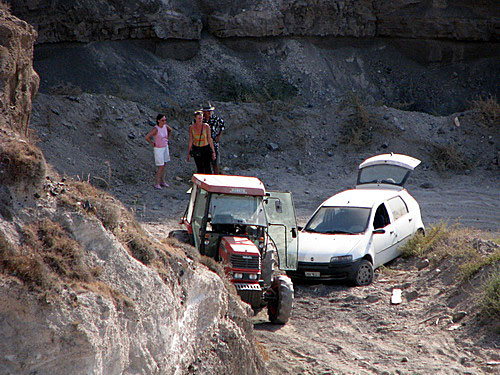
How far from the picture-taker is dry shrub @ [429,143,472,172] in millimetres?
22141

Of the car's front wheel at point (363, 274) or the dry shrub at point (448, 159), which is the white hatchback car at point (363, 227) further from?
the dry shrub at point (448, 159)

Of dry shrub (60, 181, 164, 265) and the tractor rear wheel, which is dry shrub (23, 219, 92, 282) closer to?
dry shrub (60, 181, 164, 265)

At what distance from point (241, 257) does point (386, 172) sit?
7.01m

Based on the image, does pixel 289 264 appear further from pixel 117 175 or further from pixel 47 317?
pixel 117 175

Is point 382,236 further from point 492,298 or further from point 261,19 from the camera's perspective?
point 261,19

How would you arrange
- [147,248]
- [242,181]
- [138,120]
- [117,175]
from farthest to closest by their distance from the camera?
[138,120], [117,175], [242,181], [147,248]

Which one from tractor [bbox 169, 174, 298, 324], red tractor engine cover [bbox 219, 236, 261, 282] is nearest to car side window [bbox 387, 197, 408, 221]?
tractor [bbox 169, 174, 298, 324]

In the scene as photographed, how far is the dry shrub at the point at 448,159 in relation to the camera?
2214 cm

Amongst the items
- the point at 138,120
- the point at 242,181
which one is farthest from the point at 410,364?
the point at 138,120

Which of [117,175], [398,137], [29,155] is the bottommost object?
[117,175]

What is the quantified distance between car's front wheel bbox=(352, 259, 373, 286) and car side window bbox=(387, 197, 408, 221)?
68.8 inches

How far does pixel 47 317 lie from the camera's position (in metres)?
5.09

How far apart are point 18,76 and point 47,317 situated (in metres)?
5.06

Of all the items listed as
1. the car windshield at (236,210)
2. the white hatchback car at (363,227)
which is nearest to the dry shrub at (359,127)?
the white hatchback car at (363,227)
